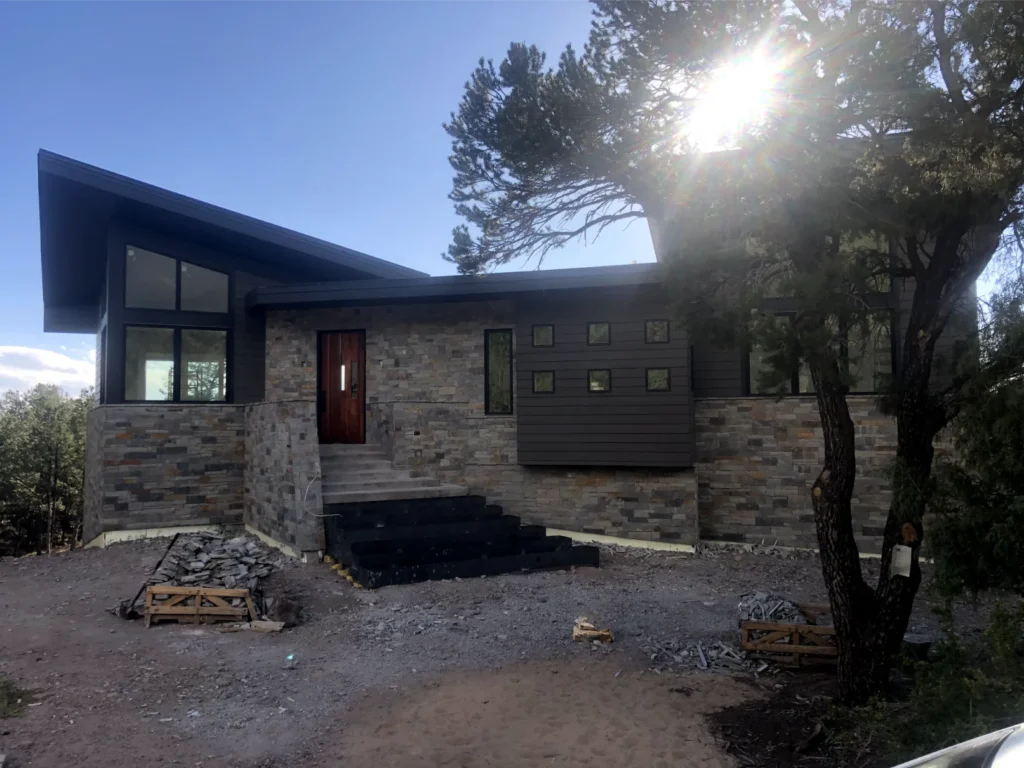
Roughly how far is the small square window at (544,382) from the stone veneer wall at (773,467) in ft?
7.82

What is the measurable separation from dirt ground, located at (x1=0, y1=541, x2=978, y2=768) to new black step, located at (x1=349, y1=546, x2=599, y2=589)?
236 millimetres

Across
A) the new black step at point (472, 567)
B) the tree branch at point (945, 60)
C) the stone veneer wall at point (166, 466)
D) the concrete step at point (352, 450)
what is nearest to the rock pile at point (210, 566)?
the new black step at point (472, 567)

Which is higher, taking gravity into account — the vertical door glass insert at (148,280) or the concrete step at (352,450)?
the vertical door glass insert at (148,280)

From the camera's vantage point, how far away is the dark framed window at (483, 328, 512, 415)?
12305 millimetres

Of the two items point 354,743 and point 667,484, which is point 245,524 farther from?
point 354,743

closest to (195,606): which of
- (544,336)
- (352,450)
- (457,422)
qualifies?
(352,450)

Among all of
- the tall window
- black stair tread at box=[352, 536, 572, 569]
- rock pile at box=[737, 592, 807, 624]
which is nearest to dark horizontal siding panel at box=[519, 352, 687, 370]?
black stair tread at box=[352, 536, 572, 569]

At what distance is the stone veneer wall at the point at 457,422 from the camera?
37.0ft

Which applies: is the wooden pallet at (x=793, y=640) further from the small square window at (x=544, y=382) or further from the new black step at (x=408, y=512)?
the small square window at (x=544, y=382)

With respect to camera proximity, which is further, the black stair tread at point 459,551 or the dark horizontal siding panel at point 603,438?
the dark horizontal siding panel at point 603,438

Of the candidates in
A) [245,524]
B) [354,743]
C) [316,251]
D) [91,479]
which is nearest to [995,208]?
[354,743]

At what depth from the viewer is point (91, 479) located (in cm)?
1312

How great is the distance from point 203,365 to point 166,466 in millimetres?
1868

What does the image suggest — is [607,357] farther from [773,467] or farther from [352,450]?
[352,450]
